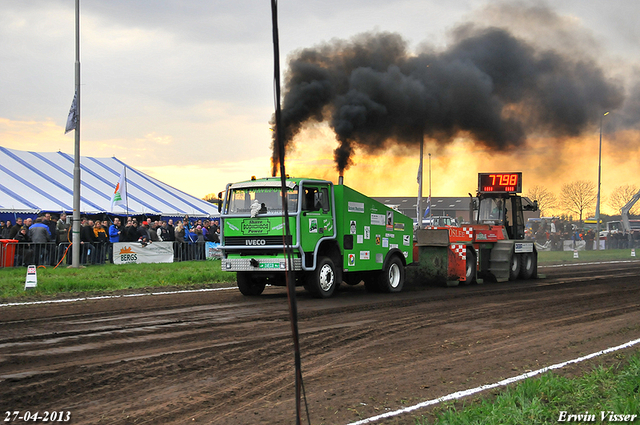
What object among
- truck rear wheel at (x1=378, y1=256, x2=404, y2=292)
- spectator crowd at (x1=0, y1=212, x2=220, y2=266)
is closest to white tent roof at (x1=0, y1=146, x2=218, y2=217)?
spectator crowd at (x1=0, y1=212, x2=220, y2=266)

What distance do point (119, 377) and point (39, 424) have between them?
140cm

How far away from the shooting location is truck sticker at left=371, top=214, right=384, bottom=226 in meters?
14.4

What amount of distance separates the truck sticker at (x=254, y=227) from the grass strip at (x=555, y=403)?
7575mm

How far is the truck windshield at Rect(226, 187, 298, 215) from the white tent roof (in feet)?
45.8

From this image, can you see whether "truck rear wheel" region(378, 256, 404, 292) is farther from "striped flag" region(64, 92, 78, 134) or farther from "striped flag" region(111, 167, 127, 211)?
"striped flag" region(111, 167, 127, 211)

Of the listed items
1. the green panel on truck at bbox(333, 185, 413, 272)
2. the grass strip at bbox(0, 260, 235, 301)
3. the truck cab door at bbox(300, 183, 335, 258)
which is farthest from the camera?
the grass strip at bbox(0, 260, 235, 301)

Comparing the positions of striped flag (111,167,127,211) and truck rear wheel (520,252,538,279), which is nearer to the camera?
truck rear wheel (520,252,538,279)

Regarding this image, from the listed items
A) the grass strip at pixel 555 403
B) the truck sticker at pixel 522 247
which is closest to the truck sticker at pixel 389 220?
the truck sticker at pixel 522 247

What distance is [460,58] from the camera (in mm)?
20000

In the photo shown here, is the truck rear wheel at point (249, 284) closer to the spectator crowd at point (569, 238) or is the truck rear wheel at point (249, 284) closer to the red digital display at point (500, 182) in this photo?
the red digital display at point (500, 182)

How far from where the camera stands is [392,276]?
15289 mm

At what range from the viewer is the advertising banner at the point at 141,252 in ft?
68.5
